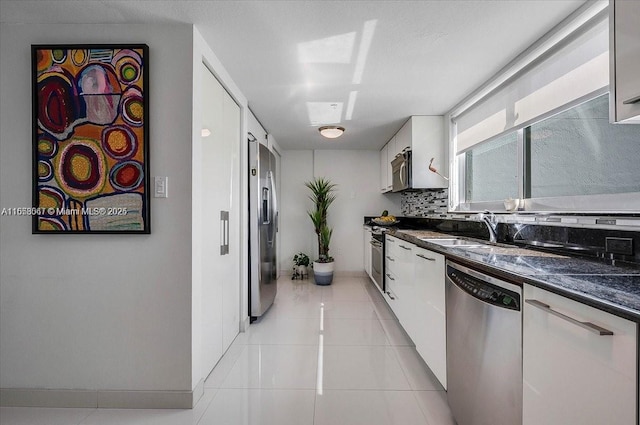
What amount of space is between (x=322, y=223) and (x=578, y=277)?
4.40 metres

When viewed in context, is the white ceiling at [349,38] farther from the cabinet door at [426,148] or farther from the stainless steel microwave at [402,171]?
the stainless steel microwave at [402,171]

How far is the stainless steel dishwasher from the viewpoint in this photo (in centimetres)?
116

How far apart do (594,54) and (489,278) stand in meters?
1.51

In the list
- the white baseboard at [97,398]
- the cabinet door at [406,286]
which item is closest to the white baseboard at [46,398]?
the white baseboard at [97,398]

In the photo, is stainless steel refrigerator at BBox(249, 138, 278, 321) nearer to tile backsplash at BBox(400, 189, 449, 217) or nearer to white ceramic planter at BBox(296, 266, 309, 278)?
white ceramic planter at BBox(296, 266, 309, 278)

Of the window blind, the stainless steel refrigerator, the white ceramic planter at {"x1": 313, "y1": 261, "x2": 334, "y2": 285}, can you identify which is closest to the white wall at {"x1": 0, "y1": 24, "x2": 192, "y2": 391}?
the stainless steel refrigerator

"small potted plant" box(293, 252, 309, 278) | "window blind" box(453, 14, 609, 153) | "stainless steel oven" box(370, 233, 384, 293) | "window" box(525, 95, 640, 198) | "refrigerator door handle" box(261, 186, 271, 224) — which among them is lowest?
"small potted plant" box(293, 252, 309, 278)

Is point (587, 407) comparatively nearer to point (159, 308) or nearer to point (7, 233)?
point (159, 308)

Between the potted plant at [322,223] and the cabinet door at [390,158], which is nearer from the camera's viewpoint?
the cabinet door at [390,158]

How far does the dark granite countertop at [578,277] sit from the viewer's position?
80cm

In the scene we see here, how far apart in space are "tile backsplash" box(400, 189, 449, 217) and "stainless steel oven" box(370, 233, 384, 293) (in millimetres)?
800

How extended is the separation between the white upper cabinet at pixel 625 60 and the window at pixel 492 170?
1612 millimetres

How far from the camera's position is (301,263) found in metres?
5.51

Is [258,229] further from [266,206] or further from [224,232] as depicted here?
[224,232]
